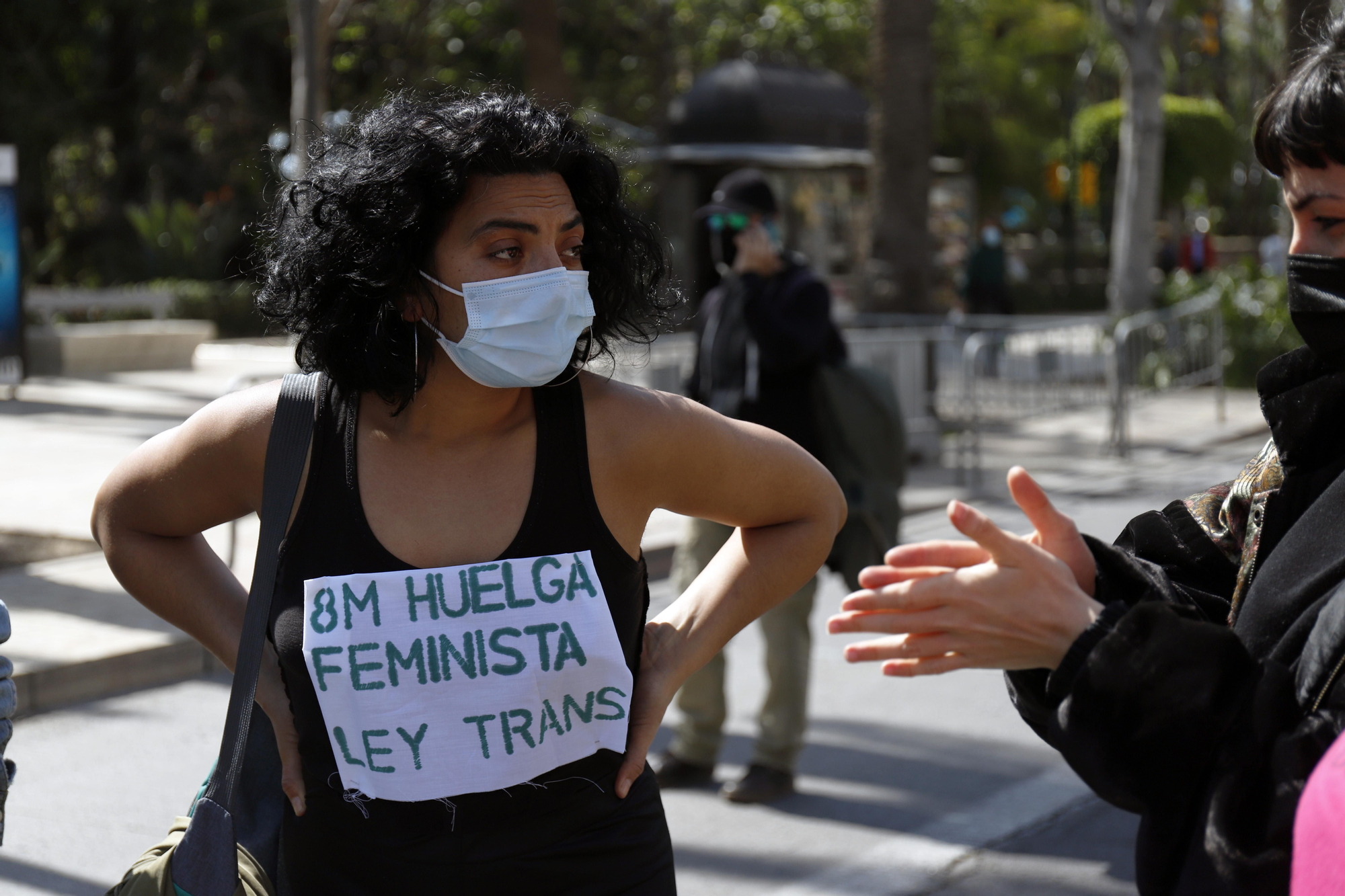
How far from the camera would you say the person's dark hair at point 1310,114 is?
1678 millimetres

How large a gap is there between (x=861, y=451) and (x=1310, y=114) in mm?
3605

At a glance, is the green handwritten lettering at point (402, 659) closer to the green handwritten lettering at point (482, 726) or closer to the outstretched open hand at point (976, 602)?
the green handwritten lettering at point (482, 726)

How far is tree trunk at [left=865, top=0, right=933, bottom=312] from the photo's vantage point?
13.2m

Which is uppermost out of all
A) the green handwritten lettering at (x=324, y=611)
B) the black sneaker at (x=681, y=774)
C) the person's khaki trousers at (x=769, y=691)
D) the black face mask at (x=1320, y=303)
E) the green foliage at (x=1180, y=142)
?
the green foliage at (x=1180, y=142)

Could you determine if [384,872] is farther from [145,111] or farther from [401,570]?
[145,111]

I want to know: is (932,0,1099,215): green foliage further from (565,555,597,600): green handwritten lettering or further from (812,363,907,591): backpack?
(565,555,597,600): green handwritten lettering

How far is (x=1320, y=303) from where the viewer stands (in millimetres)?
1686

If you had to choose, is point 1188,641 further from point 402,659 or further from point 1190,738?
point 402,659

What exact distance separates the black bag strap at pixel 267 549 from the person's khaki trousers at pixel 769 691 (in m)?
2.84

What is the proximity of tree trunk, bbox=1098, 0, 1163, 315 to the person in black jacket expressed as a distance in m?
15.7

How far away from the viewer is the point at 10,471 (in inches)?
404

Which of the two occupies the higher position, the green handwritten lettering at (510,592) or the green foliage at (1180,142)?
the green foliage at (1180,142)

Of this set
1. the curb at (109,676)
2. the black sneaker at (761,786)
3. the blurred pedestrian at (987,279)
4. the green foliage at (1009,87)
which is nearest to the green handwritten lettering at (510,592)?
the black sneaker at (761,786)

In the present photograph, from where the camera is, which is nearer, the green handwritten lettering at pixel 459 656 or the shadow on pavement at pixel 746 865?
the green handwritten lettering at pixel 459 656
